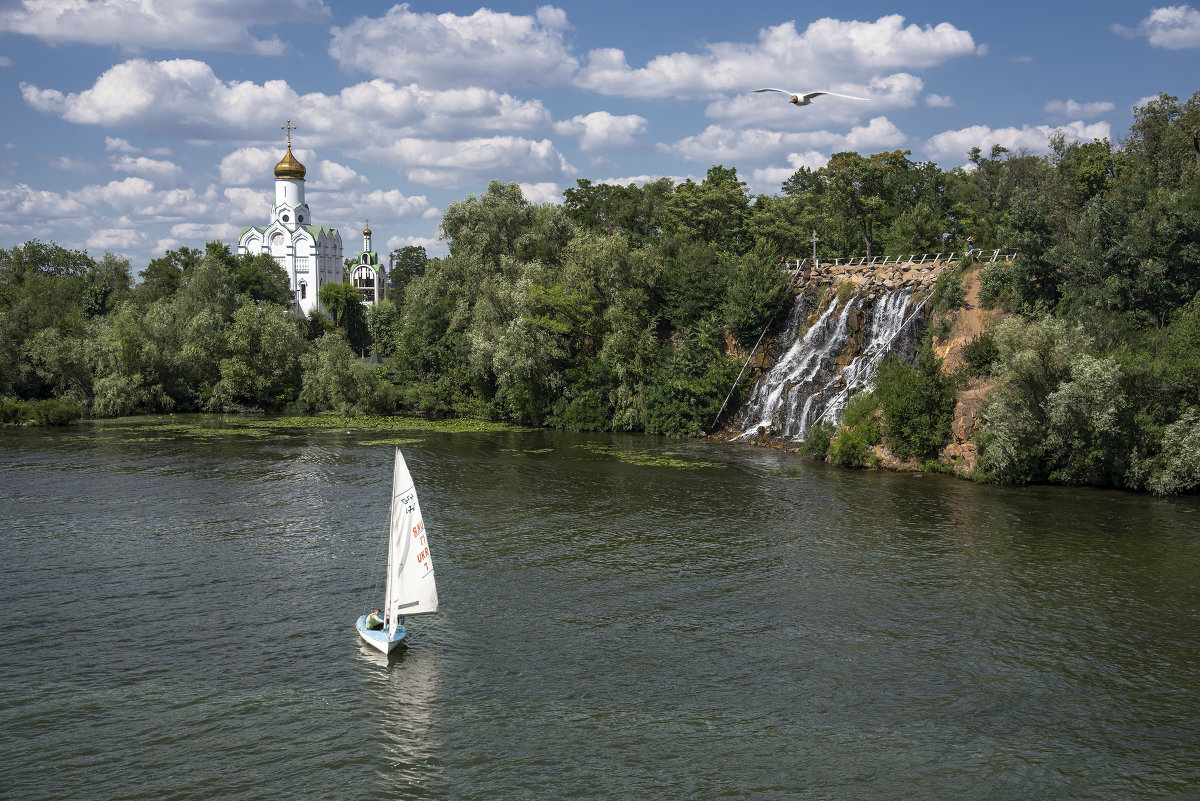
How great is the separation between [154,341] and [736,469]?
59865 mm

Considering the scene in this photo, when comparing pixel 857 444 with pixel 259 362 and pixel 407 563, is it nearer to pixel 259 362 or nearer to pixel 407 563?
pixel 407 563

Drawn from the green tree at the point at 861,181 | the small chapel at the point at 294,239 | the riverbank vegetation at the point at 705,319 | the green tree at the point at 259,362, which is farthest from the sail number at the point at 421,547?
the small chapel at the point at 294,239

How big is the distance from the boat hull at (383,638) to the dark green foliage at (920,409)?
115ft

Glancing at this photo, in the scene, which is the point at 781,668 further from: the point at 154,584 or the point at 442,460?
the point at 442,460

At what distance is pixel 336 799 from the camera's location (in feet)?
54.9

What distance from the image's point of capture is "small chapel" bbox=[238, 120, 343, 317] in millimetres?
155125

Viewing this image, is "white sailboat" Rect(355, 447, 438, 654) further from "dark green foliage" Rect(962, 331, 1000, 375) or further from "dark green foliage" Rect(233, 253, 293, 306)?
"dark green foliage" Rect(233, 253, 293, 306)

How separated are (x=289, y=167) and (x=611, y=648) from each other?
485ft

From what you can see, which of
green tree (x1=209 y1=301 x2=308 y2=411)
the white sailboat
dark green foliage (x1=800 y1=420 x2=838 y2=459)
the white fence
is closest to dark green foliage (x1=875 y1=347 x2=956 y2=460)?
dark green foliage (x1=800 y1=420 x2=838 y2=459)

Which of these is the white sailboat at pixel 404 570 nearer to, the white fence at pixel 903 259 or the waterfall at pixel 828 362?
the waterfall at pixel 828 362

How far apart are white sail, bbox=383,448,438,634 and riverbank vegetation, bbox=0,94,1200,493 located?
107ft

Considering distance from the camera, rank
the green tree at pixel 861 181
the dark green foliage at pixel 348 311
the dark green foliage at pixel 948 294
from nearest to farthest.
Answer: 1. the dark green foliage at pixel 948 294
2. the green tree at pixel 861 181
3. the dark green foliage at pixel 348 311

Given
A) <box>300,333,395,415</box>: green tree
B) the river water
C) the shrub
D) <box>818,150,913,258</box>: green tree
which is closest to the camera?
the river water

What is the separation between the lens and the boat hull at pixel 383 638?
22906 millimetres
